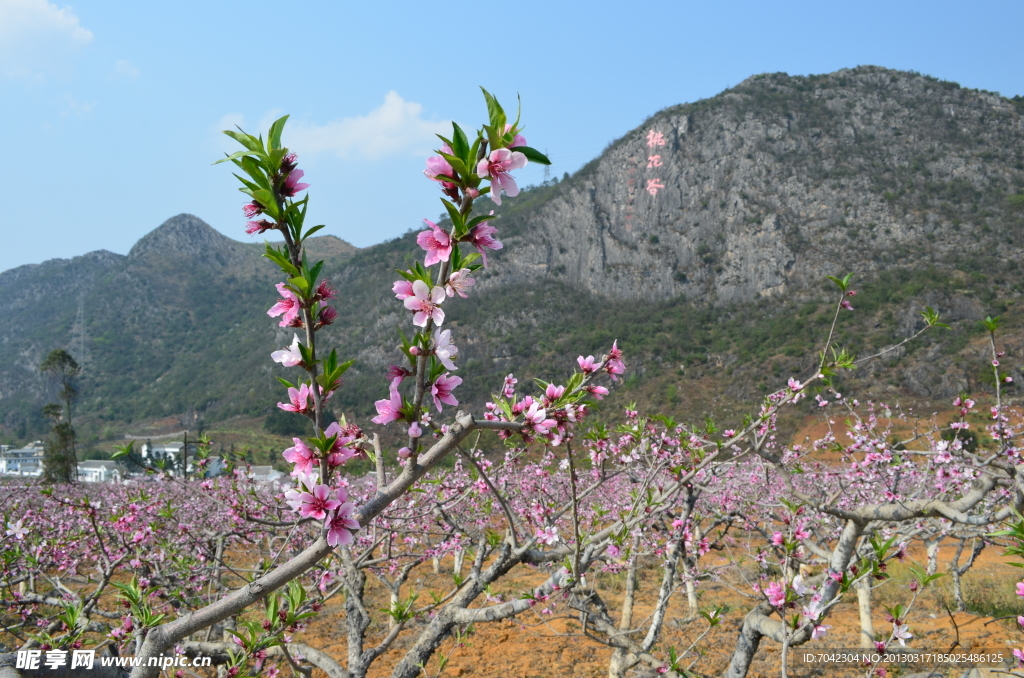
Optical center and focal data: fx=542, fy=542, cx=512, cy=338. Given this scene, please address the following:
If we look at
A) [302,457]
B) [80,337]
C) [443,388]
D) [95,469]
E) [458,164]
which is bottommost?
[95,469]

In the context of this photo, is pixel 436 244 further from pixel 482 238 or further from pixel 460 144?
pixel 460 144

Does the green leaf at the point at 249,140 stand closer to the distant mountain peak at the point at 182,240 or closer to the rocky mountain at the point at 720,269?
the rocky mountain at the point at 720,269

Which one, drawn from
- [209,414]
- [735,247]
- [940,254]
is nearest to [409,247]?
[209,414]

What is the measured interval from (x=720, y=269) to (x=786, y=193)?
36.8 ft

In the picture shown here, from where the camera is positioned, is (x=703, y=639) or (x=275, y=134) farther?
(x=703, y=639)

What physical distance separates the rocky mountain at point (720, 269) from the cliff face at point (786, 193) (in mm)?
229

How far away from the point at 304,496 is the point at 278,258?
21.9 inches

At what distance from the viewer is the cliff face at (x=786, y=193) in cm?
5103

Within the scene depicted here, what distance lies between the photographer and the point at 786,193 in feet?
195

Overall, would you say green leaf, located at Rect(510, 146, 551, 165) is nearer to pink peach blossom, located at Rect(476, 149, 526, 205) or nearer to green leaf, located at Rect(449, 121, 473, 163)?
pink peach blossom, located at Rect(476, 149, 526, 205)

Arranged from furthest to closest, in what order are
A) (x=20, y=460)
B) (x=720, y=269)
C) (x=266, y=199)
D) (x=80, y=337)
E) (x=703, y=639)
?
(x=80, y=337) < (x=20, y=460) < (x=720, y=269) < (x=703, y=639) < (x=266, y=199)

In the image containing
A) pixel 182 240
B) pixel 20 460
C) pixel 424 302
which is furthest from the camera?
pixel 182 240

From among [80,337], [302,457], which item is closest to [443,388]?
[302,457]

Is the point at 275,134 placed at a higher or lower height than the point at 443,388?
higher
